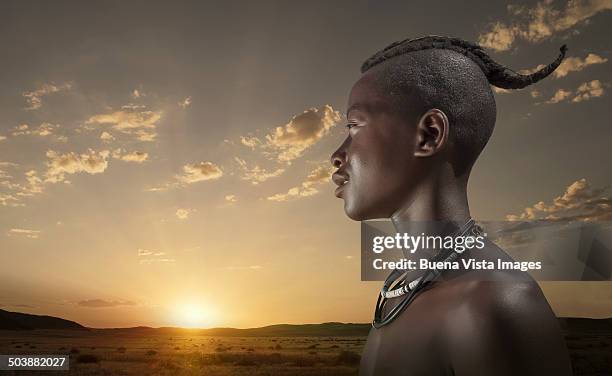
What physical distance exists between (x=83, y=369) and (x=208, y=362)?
40.6 feet

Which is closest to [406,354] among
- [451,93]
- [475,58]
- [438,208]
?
[438,208]

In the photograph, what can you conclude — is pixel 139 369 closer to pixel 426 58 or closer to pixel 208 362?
pixel 208 362

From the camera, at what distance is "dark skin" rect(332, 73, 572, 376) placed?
2.77 meters

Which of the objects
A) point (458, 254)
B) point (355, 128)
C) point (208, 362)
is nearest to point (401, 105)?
→ point (355, 128)

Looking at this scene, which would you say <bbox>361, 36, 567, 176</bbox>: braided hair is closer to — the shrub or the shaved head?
the shaved head

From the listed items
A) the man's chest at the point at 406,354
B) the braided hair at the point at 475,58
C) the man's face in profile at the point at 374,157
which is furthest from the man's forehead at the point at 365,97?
the man's chest at the point at 406,354

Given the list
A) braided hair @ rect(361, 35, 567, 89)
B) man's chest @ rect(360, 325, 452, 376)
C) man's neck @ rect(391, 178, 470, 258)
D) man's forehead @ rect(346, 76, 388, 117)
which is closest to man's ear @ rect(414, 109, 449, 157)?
man's neck @ rect(391, 178, 470, 258)

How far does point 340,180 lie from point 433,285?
3.07 feet

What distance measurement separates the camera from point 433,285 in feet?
10.7

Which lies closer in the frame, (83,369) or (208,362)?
(83,369)

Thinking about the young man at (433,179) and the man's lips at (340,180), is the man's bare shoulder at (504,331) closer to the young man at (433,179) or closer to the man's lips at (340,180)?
the young man at (433,179)

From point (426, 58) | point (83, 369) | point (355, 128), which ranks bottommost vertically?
point (83, 369)

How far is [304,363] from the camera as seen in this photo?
5559 centimetres

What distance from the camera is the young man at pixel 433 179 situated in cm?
287
